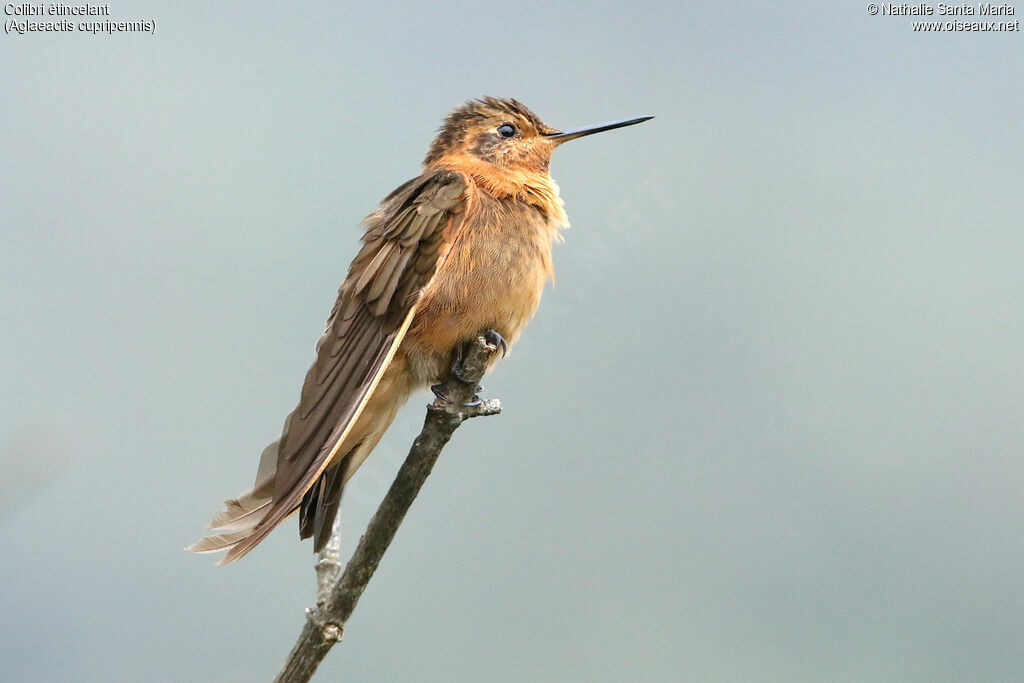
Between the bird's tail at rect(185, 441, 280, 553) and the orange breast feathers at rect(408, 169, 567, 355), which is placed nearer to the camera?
the bird's tail at rect(185, 441, 280, 553)

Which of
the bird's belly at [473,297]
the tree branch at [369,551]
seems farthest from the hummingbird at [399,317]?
the tree branch at [369,551]

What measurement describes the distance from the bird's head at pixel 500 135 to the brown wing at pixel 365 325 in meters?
0.67

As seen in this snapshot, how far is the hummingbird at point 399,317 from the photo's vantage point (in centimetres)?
377

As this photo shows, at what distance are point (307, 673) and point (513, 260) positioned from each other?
1.82m

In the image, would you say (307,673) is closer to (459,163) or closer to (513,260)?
(513,260)

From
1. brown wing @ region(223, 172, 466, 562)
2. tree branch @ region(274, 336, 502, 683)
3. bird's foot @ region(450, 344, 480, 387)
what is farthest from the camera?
bird's foot @ region(450, 344, 480, 387)

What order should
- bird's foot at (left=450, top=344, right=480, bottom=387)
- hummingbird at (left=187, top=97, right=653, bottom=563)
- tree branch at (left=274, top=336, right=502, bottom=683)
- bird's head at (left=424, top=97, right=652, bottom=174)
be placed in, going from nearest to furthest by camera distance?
1. tree branch at (left=274, top=336, right=502, bottom=683)
2. hummingbird at (left=187, top=97, right=653, bottom=563)
3. bird's foot at (left=450, top=344, right=480, bottom=387)
4. bird's head at (left=424, top=97, right=652, bottom=174)

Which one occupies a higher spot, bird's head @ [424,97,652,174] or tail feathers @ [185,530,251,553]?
bird's head @ [424,97,652,174]

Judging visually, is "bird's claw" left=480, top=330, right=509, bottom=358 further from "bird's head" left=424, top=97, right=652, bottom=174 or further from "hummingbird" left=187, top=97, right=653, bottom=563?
"bird's head" left=424, top=97, right=652, bottom=174

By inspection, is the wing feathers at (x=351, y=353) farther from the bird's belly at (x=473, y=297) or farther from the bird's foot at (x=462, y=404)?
the bird's foot at (x=462, y=404)

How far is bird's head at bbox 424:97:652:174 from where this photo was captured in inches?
208

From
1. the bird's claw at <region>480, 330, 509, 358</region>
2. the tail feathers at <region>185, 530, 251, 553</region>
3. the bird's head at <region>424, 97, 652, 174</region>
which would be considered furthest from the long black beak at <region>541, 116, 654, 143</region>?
the tail feathers at <region>185, 530, 251, 553</region>

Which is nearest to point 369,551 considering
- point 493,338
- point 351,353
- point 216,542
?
point 216,542

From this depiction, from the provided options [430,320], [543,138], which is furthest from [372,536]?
[543,138]
